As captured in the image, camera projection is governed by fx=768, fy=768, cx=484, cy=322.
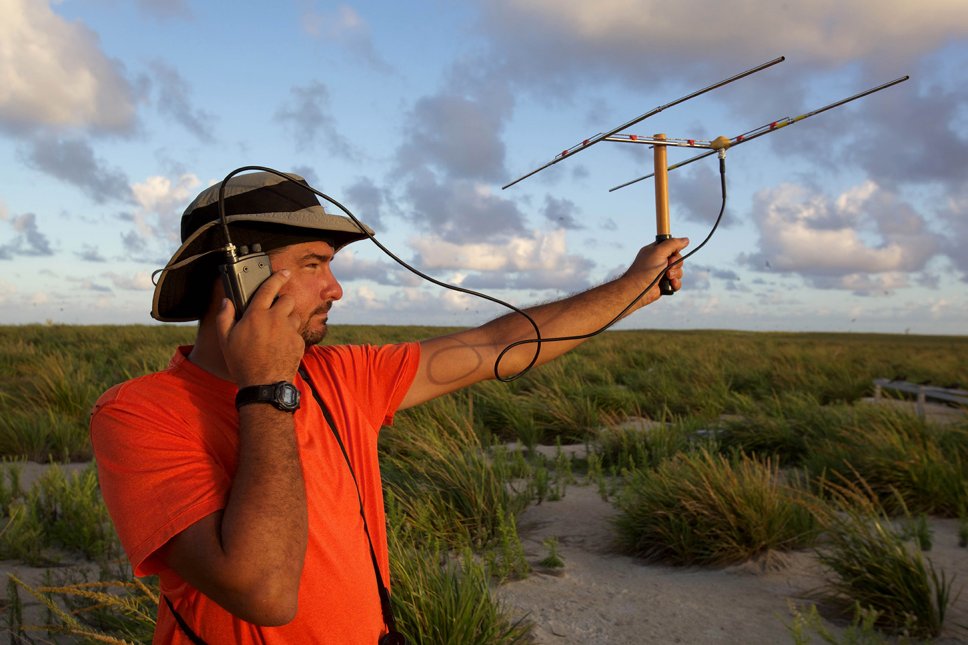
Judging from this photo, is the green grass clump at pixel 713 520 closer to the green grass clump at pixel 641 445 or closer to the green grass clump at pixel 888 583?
the green grass clump at pixel 888 583

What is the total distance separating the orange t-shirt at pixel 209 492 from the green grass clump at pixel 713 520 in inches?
105

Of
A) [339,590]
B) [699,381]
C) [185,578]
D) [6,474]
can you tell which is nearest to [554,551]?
[339,590]

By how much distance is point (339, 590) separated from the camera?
1780 mm

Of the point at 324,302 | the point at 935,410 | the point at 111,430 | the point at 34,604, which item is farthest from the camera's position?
the point at 935,410

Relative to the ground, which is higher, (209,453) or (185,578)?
(209,453)

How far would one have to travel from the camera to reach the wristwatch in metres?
1.61

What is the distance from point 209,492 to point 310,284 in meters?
0.64

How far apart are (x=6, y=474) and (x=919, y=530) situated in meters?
6.43

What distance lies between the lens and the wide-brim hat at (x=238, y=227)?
197 centimetres

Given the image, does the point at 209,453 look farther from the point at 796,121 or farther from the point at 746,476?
the point at 746,476

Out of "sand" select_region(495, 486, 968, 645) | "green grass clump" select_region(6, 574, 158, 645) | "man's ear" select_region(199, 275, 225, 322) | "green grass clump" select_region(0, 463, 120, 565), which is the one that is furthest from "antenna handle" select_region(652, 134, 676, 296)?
"green grass clump" select_region(0, 463, 120, 565)

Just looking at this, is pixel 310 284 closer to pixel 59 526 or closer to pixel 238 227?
pixel 238 227

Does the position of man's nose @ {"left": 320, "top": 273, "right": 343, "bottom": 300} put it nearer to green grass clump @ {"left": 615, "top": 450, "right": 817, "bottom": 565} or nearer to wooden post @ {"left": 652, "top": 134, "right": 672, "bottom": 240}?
wooden post @ {"left": 652, "top": 134, "right": 672, "bottom": 240}

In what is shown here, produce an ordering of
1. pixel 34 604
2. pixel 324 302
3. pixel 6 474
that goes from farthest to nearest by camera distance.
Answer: pixel 6 474, pixel 34 604, pixel 324 302
